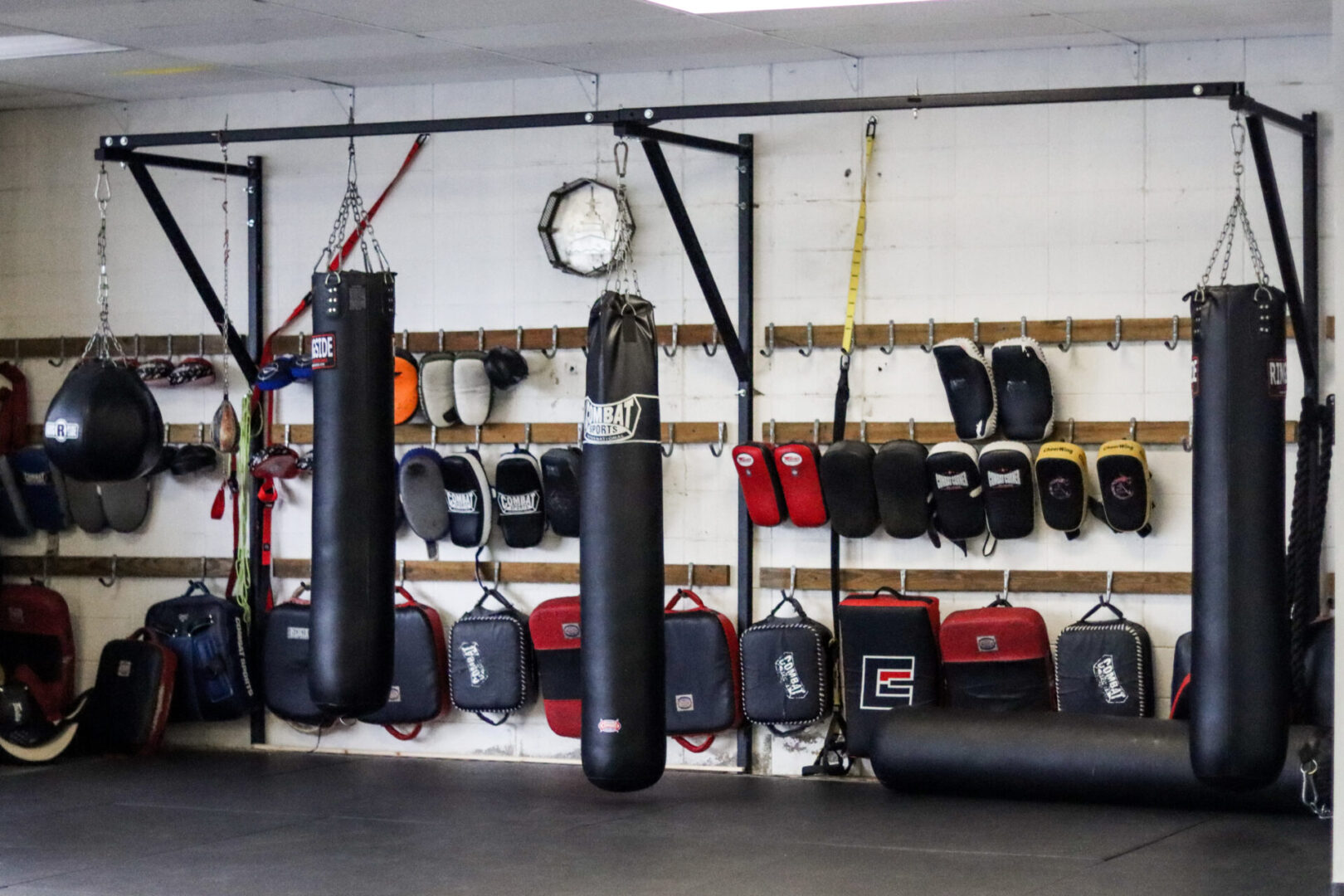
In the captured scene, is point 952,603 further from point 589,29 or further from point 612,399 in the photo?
point 589,29

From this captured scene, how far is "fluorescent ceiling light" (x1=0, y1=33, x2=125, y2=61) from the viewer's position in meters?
7.45

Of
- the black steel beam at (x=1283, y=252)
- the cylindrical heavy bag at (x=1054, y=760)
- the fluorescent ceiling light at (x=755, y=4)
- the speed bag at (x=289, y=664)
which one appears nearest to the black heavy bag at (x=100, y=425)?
the speed bag at (x=289, y=664)

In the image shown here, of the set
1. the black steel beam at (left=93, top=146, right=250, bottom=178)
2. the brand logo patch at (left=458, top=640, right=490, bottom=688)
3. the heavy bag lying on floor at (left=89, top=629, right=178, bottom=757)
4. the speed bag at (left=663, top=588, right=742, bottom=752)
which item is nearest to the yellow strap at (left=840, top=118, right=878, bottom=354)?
the speed bag at (left=663, top=588, right=742, bottom=752)

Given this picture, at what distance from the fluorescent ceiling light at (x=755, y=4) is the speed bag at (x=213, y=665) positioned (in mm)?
3667

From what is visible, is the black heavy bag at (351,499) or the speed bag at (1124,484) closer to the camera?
the black heavy bag at (351,499)

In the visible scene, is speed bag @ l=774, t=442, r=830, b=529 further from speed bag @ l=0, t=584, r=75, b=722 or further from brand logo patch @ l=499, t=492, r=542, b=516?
speed bag @ l=0, t=584, r=75, b=722

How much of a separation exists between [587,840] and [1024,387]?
8.12 feet

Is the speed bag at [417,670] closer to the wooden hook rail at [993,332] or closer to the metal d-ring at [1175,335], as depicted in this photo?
the wooden hook rail at [993,332]

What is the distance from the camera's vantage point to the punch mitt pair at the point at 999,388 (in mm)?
7336

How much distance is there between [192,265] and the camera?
833 centimetres

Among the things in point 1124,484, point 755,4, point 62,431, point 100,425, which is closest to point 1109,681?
point 1124,484

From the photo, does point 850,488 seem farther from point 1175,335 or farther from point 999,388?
point 1175,335

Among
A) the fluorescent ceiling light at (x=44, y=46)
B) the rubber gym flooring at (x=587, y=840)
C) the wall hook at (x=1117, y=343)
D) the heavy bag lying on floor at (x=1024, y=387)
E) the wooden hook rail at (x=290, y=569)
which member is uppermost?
the fluorescent ceiling light at (x=44, y=46)

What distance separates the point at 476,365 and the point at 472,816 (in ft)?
6.91
